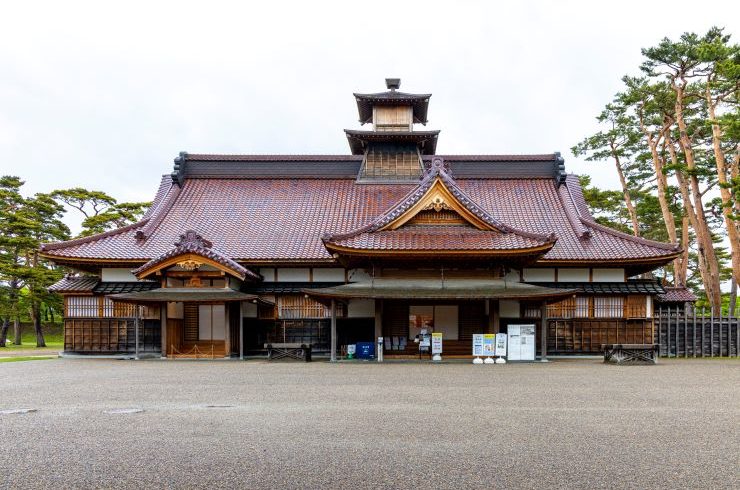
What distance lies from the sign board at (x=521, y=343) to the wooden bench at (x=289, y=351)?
6885 mm

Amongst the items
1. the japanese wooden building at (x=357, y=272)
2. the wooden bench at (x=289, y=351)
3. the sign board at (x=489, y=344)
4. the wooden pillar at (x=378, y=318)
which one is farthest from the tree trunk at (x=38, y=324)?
the sign board at (x=489, y=344)

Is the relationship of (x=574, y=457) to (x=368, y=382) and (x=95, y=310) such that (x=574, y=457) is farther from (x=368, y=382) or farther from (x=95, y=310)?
(x=95, y=310)

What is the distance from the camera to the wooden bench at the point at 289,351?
21.3m

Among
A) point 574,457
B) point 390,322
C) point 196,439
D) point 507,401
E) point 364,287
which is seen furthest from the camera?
point 390,322

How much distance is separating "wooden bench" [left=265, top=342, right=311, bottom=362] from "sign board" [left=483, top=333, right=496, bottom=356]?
5.93 metres

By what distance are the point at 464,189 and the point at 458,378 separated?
15301 mm

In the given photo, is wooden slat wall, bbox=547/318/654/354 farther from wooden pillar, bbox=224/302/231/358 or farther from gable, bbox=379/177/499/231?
wooden pillar, bbox=224/302/231/358

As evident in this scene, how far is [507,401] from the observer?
11.1m

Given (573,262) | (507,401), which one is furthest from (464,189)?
(507,401)

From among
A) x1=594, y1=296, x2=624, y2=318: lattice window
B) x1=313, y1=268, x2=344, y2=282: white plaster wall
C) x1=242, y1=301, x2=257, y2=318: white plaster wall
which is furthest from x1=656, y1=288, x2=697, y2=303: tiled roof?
x1=242, y1=301, x2=257, y2=318: white plaster wall

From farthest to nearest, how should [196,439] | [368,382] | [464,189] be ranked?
[464,189], [368,382], [196,439]

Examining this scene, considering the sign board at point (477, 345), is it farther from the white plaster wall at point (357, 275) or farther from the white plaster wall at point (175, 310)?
the white plaster wall at point (175, 310)

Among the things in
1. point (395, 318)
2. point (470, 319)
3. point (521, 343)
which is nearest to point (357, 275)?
point (395, 318)

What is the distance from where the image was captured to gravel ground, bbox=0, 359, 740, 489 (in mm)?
6047
